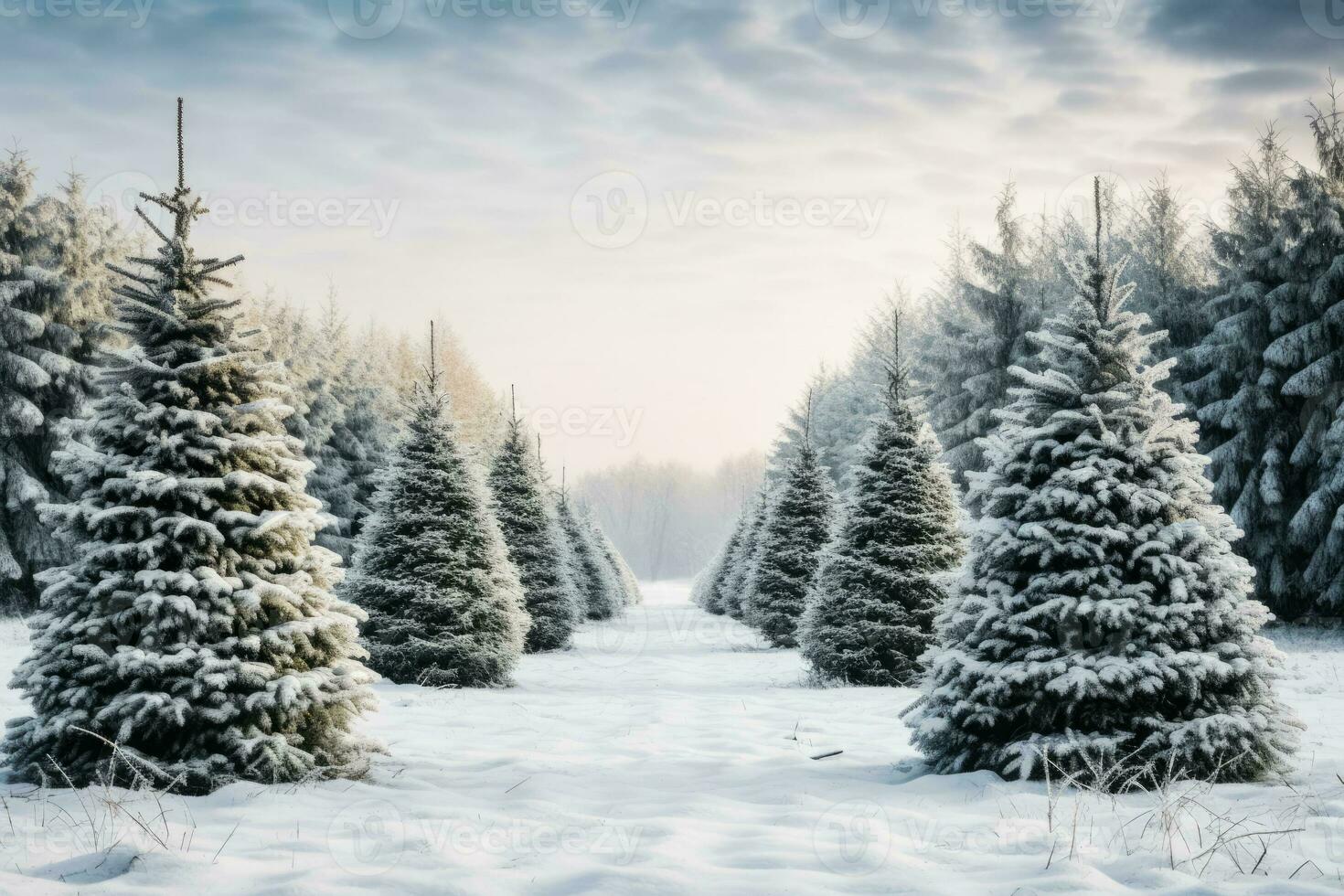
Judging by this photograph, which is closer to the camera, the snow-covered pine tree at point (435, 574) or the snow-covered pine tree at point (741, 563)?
the snow-covered pine tree at point (435, 574)

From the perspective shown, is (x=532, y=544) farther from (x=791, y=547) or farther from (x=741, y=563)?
(x=741, y=563)

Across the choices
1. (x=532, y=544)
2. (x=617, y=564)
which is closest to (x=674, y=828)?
(x=532, y=544)

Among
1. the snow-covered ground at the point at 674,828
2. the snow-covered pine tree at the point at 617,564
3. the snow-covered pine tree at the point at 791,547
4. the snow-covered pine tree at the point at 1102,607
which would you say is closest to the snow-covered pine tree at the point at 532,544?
the snow-covered pine tree at the point at 791,547

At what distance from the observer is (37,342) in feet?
71.9

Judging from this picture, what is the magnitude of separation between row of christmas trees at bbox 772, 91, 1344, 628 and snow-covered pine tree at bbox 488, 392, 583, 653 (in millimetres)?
6053

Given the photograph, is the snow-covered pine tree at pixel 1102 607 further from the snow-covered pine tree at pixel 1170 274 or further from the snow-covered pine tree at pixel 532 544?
the snow-covered pine tree at pixel 1170 274

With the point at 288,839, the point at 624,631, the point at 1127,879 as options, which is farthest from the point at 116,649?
the point at 624,631

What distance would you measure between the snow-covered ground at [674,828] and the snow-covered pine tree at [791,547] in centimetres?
1070

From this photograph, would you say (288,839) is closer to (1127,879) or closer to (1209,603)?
(1127,879)

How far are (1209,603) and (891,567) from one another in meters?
6.71

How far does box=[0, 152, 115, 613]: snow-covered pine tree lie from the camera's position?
68.1 feet

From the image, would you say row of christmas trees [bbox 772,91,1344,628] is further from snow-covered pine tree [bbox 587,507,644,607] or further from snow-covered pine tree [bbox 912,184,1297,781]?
snow-covered pine tree [bbox 587,507,644,607]

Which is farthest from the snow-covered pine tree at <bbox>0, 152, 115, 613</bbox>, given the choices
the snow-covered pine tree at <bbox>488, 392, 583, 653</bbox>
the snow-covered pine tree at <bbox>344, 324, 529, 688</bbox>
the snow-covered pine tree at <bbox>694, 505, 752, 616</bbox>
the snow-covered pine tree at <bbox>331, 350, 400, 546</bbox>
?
the snow-covered pine tree at <bbox>694, 505, 752, 616</bbox>

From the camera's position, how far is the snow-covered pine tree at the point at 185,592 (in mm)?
5465
